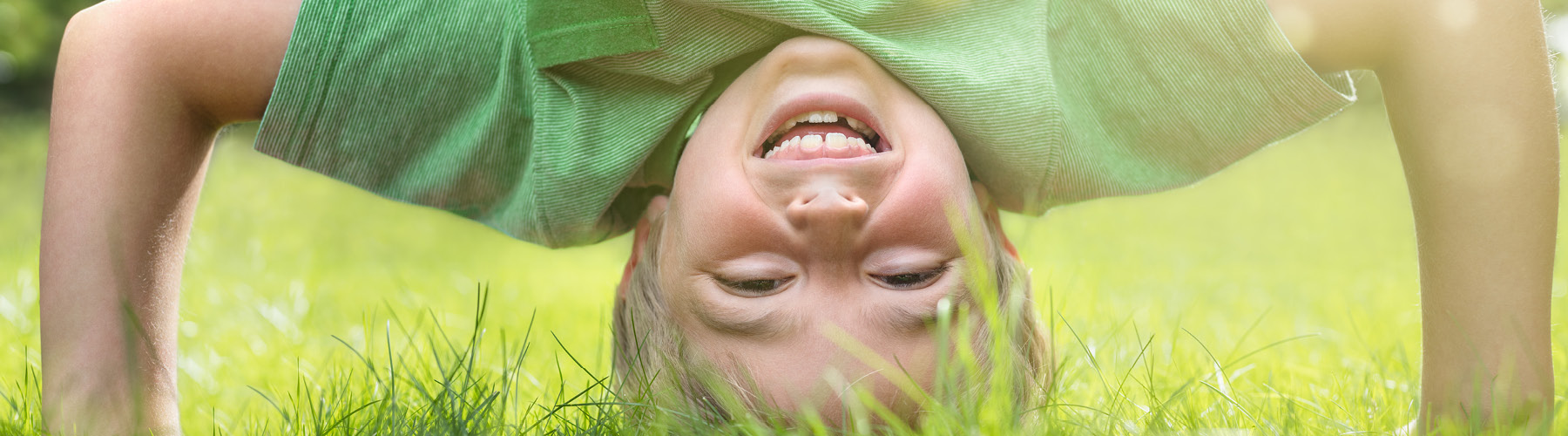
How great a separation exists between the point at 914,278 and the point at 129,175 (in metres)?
1.32

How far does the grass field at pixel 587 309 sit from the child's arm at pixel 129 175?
0.19 metres

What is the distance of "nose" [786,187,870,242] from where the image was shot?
1.75 m

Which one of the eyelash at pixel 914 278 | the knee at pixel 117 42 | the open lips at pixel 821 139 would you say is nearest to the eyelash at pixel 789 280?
the eyelash at pixel 914 278

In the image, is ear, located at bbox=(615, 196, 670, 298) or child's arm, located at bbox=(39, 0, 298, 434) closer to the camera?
child's arm, located at bbox=(39, 0, 298, 434)

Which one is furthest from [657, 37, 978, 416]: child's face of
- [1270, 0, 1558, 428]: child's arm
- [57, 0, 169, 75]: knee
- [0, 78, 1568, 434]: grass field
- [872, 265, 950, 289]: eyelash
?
[57, 0, 169, 75]: knee

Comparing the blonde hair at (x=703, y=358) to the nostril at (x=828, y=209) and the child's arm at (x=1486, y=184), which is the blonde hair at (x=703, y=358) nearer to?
the nostril at (x=828, y=209)

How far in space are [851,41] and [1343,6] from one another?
85 cm

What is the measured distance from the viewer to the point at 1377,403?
2076 mm

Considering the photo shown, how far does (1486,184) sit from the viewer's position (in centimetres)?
183

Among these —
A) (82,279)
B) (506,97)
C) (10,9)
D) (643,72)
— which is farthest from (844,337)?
(10,9)

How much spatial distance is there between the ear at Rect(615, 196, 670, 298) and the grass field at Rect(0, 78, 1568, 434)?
0.23 metres

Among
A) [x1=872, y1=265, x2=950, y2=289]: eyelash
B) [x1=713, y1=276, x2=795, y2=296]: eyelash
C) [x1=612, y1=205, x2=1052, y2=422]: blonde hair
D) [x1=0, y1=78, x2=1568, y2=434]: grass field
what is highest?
[x1=872, y1=265, x2=950, y2=289]: eyelash

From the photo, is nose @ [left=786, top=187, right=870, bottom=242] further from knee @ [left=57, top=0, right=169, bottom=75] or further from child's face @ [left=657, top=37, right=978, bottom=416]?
knee @ [left=57, top=0, right=169, bottom=75]

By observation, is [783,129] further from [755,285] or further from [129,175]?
[129,175]
